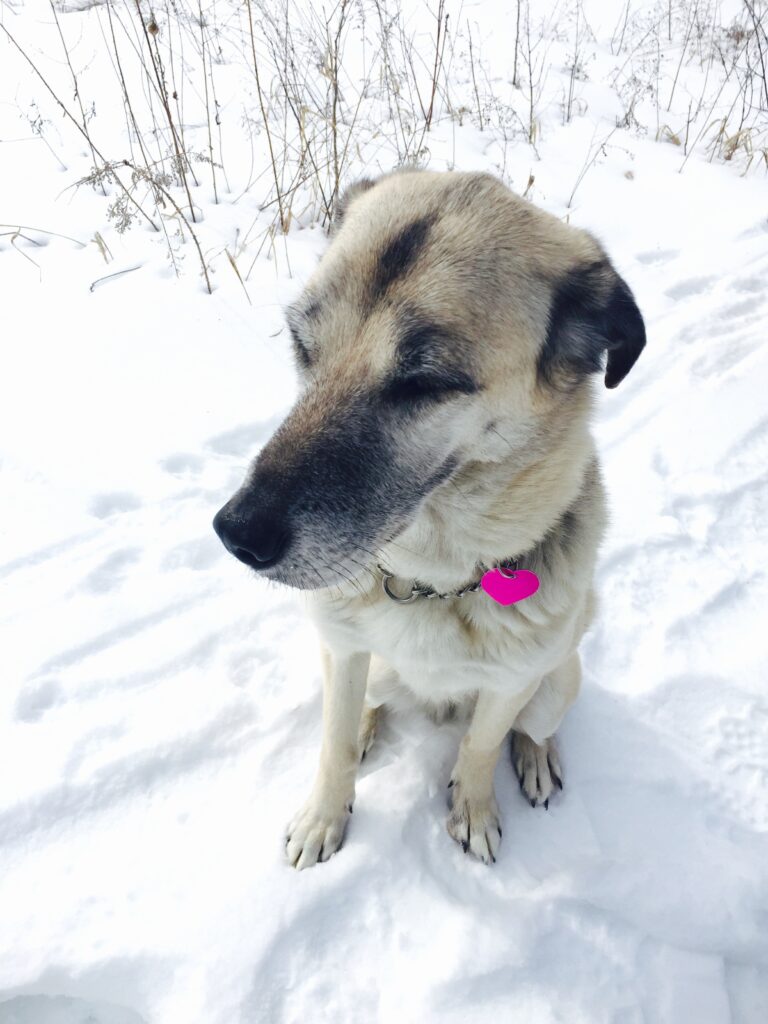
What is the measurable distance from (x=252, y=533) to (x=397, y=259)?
0.67m

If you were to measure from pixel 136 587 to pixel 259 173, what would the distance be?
355 centimetres

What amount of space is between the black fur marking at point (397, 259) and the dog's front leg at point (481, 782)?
1136 mm

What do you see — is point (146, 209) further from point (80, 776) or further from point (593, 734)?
point (593, 734)

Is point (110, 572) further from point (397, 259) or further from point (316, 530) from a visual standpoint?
point (397, 259)

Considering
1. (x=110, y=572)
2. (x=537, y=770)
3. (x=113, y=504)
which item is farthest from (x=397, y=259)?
(x=113, y=504)

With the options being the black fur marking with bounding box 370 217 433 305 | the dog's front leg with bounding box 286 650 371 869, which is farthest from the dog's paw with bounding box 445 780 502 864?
the black fur marking with bounding box 370 217 433 305

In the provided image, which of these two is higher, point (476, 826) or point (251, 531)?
point (251, 531)

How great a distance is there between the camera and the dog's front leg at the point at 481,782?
1834 millimetres

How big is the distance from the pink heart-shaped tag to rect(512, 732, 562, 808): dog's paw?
0.76 m

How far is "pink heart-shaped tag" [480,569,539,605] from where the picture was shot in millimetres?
1571

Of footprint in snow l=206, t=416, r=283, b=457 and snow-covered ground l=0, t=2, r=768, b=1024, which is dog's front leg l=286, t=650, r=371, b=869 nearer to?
snow-covered ground l=0, t=2, r=768, b=1024

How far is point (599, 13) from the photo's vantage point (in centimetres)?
787

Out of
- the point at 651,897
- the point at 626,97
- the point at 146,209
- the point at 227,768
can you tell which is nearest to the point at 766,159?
the point at 626,97

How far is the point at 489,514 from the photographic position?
4.99 ft
